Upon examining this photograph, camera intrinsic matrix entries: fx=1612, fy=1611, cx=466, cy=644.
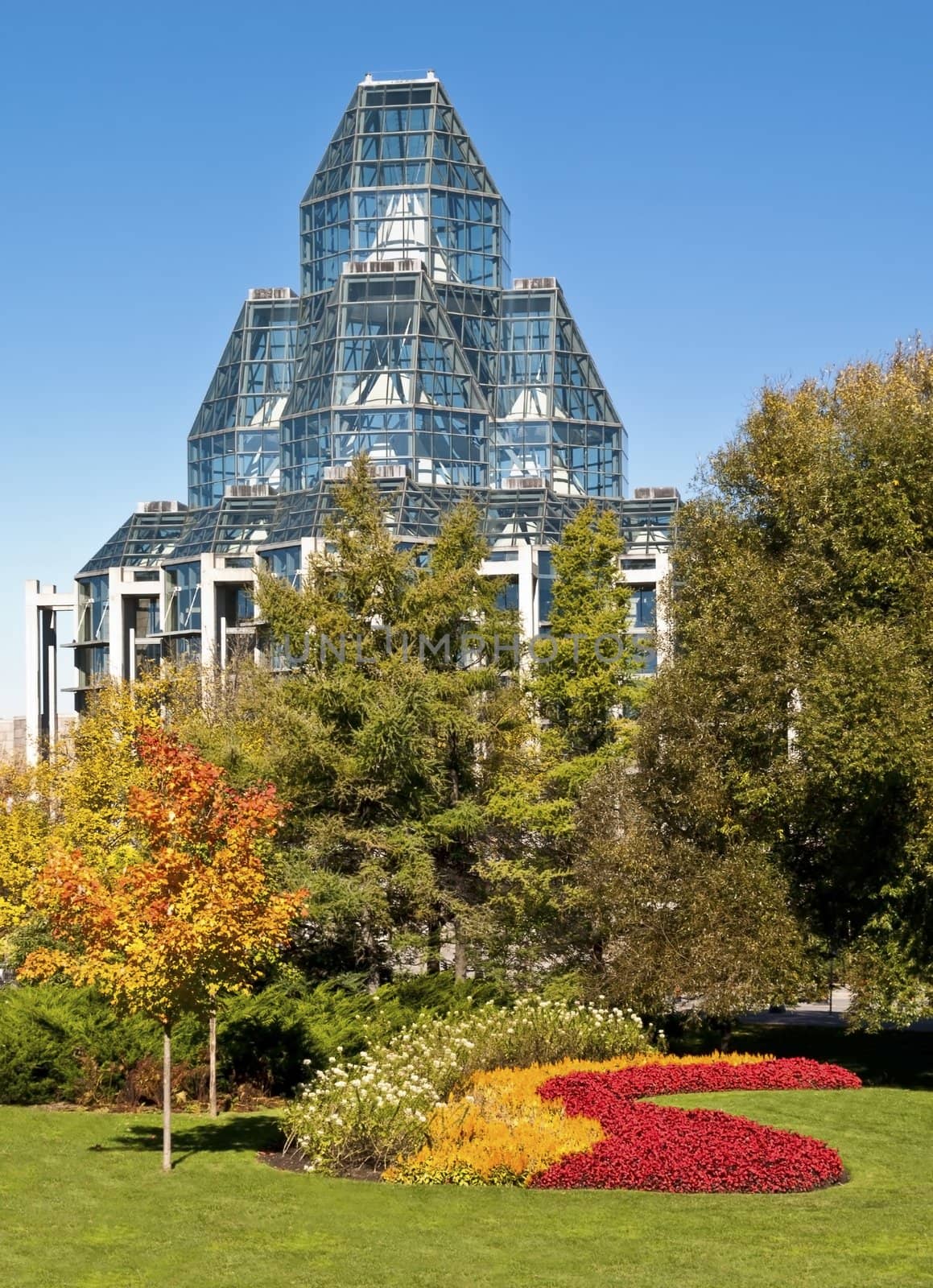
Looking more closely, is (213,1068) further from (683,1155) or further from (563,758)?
(563,758)

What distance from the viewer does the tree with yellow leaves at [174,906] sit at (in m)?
19.8

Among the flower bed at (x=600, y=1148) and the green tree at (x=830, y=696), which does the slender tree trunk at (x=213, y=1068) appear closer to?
the flower bed at (x=600, y=1148)

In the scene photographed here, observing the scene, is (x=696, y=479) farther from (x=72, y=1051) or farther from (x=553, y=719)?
(x=72, y=1051)

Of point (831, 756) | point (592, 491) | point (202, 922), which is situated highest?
point (592, 491)

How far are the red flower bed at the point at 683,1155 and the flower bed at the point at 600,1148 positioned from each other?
0.04 feet

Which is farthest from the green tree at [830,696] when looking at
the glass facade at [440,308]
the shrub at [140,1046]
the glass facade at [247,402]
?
the glass facade at [247,402]

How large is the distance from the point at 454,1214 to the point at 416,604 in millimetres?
17927

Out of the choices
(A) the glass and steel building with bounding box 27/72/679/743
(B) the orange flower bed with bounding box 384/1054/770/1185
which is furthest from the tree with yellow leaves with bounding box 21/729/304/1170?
(A) the glass and steel building with bounding box 27/72/679/743

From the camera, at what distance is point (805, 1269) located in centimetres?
1547

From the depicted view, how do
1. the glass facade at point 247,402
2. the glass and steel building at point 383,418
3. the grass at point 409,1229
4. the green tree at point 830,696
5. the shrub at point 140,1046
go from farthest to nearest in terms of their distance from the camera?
the glass facade at point 247,402 < the glass and steel building at point 383,418 < the green tree at point 830,696 < the shrub at point 140,1046 < the grass at point 409,1229

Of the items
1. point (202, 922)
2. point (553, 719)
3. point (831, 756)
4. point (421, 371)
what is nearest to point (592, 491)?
point (421, 371)

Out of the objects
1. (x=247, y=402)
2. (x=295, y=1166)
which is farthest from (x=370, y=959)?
(x=247, y=402)

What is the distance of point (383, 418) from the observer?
10512cm

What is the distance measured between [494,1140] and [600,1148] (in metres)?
1.34
